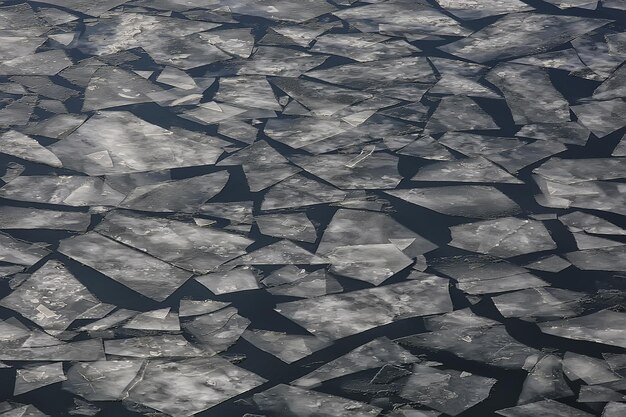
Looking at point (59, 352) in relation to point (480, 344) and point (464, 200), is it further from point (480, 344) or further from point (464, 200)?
point (464, 200)

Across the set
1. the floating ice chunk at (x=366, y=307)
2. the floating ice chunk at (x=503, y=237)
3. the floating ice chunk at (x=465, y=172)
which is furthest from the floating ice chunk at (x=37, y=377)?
the floating ice chunk at (x=465, y=172)

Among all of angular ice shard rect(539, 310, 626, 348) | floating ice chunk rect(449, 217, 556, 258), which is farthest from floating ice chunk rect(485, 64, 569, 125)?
angular ice shard rect(539, 310, 626, 348)

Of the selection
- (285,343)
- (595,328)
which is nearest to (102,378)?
(285,343)

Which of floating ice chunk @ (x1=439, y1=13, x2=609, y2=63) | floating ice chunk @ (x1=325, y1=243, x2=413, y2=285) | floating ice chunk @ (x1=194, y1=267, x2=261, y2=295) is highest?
floating ice chunk @ (x1=439, y1=13, x2=609, y2=63)

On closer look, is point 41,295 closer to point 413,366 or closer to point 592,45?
point 413,366

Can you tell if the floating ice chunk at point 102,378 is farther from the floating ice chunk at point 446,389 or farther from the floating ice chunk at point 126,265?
the floating ice chunk at point 446,389

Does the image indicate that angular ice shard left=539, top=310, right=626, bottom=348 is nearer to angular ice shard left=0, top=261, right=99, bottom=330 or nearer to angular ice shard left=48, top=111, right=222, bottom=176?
angular ice shard left=0, top=261, right=99, bottom=330
